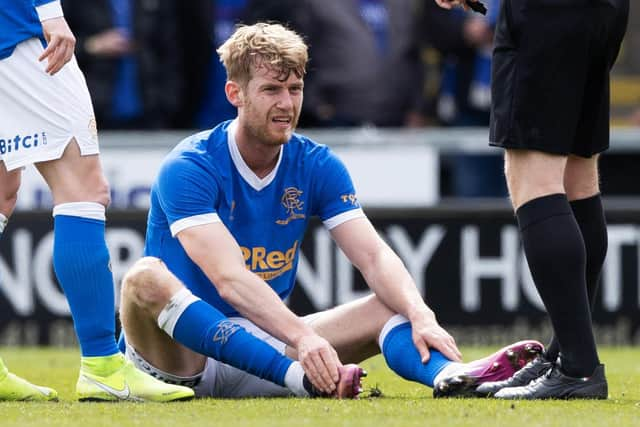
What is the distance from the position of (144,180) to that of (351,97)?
1.67 metres

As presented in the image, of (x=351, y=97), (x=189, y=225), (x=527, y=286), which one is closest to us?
(x=189, y=225)

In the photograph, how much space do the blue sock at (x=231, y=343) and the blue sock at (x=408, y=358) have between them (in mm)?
367

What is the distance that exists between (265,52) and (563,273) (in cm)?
125

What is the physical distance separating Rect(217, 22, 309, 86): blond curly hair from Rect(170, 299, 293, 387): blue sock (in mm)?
823

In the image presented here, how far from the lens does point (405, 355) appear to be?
4.93m

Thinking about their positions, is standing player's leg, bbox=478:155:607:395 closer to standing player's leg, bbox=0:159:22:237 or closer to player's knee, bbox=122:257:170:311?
→ player's knee, bbox=122:257:170:311

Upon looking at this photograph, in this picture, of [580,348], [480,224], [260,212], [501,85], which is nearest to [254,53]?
[260,212]

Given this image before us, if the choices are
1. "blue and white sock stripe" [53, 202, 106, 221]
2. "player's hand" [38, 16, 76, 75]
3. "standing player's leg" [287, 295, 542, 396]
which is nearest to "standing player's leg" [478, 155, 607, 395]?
"standing player's leg" [287, 295, 542, 396]

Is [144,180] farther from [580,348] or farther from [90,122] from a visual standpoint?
[580,348]

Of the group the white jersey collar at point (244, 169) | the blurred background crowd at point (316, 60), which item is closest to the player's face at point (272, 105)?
the white jersey collar at point (244, 169)

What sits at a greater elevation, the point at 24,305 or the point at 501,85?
the point at 501,85

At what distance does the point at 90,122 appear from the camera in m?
4.81

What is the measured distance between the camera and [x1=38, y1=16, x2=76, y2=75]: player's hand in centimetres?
466

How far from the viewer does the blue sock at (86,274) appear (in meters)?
4.82
